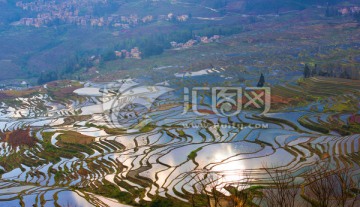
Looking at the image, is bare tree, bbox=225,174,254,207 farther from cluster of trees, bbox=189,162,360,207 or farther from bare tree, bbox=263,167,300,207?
bare tree, bbox=263,167,300,207

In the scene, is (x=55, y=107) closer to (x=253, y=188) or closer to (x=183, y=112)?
(x=183, y=112)

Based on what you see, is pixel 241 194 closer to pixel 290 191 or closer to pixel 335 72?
pixel 290 191

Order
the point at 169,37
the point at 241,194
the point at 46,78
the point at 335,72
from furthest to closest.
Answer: the point at 169,37 < the point at 46,78 < the point at 335,72 < the point at 241,194

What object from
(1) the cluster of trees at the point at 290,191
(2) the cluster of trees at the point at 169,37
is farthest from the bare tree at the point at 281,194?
(2) the cluster of trees at the point at 169,37

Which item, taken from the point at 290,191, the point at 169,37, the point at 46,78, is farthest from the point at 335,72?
the point at 169,37

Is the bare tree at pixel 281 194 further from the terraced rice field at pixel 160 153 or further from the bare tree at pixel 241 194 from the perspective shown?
the terraced rice field at pixel 160 153

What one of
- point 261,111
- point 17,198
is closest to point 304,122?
point 261,111
